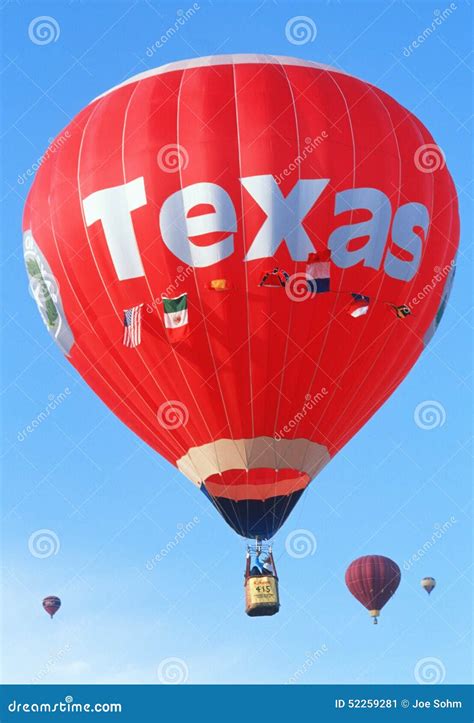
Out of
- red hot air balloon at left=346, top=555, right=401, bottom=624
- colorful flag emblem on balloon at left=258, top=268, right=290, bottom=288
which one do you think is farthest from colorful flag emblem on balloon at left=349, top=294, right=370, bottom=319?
red hot air balloon at left=346, top=555, right=401, bottom=624

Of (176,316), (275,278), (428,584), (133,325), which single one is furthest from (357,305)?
(428,584)

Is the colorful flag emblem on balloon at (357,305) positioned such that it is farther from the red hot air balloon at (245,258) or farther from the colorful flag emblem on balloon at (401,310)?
the colorful flag emblem on balloon at (401,310)

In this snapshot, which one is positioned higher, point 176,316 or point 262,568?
point 176,316

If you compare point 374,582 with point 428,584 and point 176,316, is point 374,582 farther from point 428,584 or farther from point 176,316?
point 176,316

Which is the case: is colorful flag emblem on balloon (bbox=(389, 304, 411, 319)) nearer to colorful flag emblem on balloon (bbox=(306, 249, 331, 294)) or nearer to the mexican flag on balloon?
colorful flag emblem on balloon (bbox=(306, 249, 331, 294))

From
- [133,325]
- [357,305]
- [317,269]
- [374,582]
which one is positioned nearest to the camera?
[317,269]

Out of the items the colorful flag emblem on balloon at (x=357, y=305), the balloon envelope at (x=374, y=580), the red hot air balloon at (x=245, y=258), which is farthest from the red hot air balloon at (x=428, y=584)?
the colorful flag emblem on balloon at (x=357, y=305)
